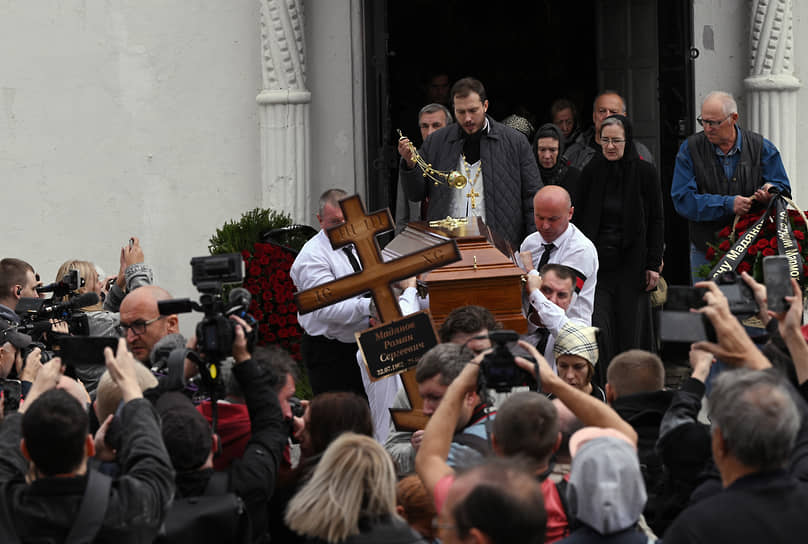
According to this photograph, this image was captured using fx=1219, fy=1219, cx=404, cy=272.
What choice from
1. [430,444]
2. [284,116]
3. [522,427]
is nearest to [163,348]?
[430,444]

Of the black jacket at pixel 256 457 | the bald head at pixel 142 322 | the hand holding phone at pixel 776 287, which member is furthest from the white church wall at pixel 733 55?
the black jacket at pixel 256 457

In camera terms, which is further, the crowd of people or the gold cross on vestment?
the gold cross on vestment

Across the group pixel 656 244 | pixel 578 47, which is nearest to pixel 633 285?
pixel 656 244

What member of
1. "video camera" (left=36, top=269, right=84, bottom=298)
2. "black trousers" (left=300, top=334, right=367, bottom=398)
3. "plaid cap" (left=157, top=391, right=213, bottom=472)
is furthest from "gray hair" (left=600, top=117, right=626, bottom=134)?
"plaid cap" (left=157, top=391, right=213, bottom=472)

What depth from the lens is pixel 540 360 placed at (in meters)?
4.11

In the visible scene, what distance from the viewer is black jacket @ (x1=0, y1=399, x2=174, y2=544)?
145 inches

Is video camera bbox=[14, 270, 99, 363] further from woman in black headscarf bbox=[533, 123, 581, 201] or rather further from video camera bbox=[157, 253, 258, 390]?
woman in black headscarf bbox=[533, 123, 581, 201]

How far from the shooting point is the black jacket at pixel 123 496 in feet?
12.1

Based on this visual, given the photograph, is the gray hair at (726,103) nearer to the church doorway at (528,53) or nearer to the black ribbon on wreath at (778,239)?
the black ribbon on wreath at (778,239)

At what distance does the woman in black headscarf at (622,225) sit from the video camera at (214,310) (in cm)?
413

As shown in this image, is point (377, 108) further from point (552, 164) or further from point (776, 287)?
point (776, 287)

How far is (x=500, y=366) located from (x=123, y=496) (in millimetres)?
1266

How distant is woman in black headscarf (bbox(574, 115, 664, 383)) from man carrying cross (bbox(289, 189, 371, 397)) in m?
1.84

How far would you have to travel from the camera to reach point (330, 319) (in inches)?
277
